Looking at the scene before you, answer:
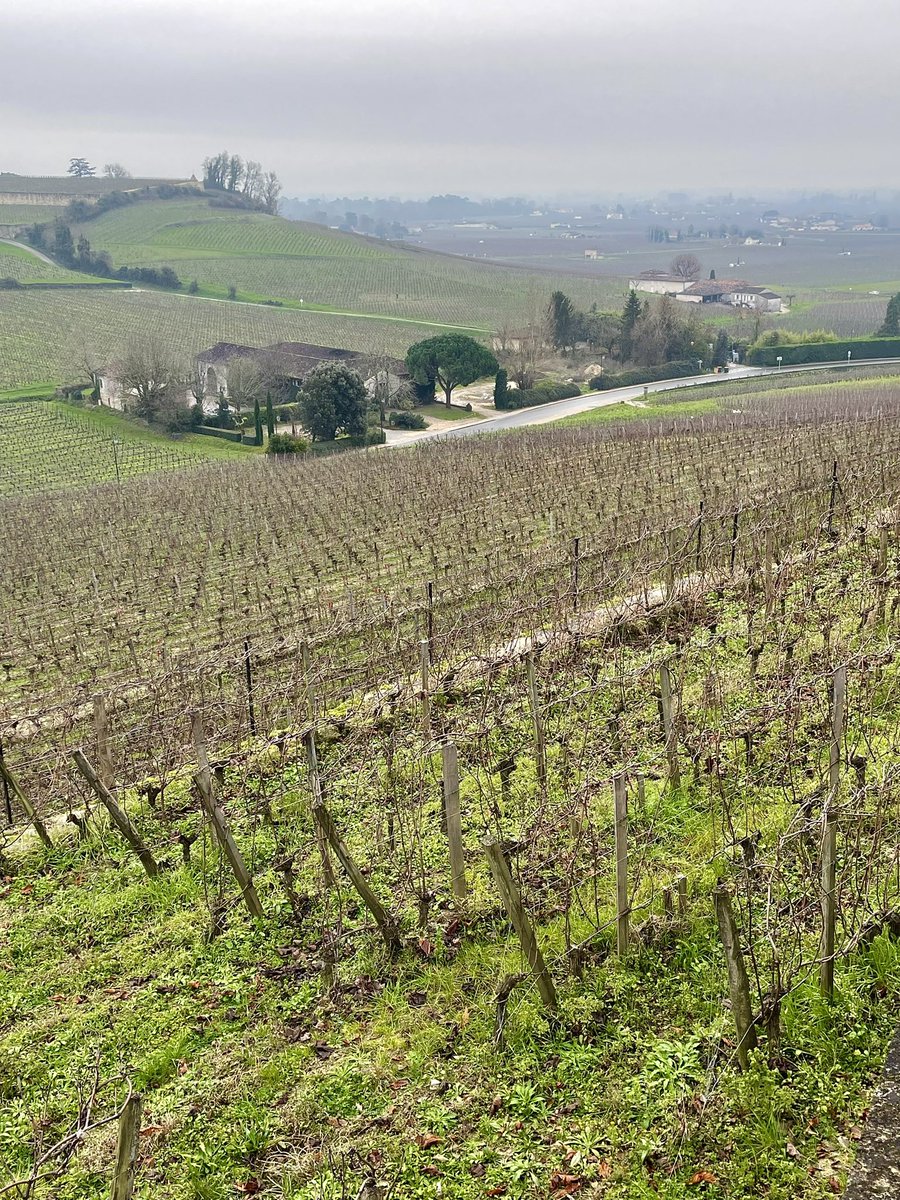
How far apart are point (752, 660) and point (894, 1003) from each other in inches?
178

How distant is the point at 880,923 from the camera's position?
5129mm

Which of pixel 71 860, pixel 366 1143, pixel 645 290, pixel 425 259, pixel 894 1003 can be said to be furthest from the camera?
pixel 425 259

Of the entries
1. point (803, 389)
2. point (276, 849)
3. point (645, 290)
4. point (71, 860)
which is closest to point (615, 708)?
point (276, 849)

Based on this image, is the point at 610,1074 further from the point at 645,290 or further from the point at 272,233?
the point at 272,233

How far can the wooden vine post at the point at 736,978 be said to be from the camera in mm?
4227

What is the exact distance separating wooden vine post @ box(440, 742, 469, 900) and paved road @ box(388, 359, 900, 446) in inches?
1530

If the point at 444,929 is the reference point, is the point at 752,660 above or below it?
above

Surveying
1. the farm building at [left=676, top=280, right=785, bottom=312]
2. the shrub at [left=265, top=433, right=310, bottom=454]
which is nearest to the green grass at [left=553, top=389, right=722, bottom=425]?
the shrub at [left=265, top=433, right=310, bottom=454]

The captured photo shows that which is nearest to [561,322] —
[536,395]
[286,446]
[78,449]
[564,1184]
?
[536,395]

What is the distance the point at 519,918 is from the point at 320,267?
391 feet

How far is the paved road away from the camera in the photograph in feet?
164

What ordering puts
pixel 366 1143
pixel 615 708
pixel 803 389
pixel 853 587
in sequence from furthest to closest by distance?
pixel 803 389 → pixel 853 587 → pixel 615 708 → pixel 366 1143

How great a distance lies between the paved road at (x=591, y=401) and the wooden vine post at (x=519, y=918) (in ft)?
131

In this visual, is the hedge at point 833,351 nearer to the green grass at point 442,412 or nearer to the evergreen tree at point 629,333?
the evergreen tree at point 629,333
